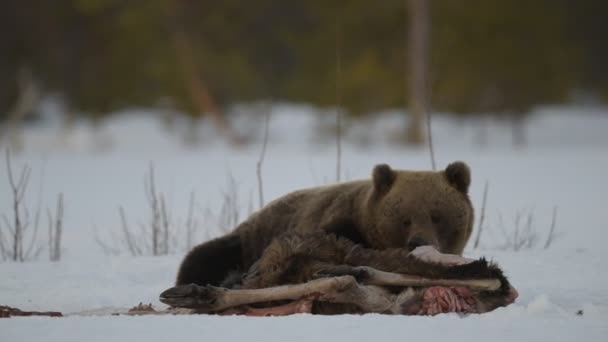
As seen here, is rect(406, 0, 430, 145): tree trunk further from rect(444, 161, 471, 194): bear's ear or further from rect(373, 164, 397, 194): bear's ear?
rect(373, 164, 397, 194): bear's ear

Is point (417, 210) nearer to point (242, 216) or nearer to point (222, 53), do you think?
point (242, 216)

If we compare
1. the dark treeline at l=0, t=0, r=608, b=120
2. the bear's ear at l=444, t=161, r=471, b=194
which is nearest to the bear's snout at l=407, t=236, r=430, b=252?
the bear's ear at l=444, t=161, r=471, b=194

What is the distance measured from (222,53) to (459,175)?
3020cm

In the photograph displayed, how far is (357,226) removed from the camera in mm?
5625

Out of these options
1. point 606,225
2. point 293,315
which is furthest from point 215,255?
point 606,225

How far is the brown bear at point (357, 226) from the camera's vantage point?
495cm

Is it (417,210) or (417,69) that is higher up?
(417,69)

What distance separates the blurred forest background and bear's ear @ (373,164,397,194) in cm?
2295

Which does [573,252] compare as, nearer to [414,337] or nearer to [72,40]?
[414,337]

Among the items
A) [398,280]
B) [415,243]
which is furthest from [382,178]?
[398,280]

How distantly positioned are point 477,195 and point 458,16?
22.0 metres

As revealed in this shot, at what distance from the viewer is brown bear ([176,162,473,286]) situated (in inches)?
195

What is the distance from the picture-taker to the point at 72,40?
113 ft

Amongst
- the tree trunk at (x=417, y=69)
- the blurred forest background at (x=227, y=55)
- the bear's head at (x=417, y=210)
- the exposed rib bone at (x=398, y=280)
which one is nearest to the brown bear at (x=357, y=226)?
the bear's head at (x=417, y=210)
